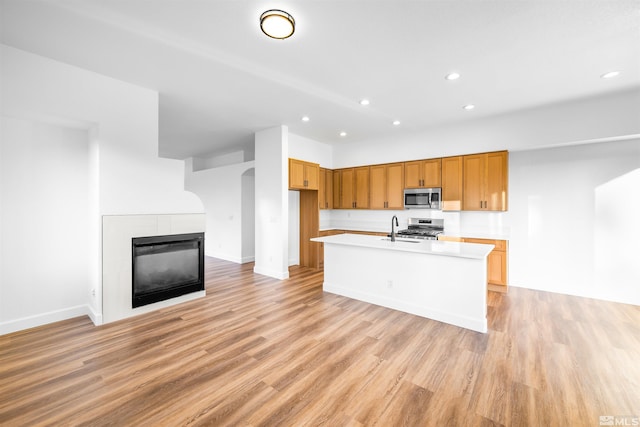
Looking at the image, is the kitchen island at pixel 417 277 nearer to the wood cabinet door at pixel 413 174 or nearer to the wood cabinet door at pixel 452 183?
the wood cabinet door at pixel 452 183

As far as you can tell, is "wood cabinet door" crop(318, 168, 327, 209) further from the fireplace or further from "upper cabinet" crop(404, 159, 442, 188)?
the fireplace

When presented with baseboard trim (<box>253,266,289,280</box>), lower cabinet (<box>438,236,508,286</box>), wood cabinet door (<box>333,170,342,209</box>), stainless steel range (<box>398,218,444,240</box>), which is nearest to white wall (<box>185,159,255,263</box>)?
baseboard trim (<box>253,266,289,280</box>)

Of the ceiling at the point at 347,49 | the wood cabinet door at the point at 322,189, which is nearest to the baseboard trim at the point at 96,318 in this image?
the ceiling at the point at 347,49

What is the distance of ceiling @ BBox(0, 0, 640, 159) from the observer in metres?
2.17

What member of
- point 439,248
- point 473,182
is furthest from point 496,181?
point 439,248

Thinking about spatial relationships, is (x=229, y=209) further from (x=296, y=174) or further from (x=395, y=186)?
(x=395, y=186)

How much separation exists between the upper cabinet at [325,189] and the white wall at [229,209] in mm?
1741

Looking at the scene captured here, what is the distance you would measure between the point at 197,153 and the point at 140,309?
550 centimetres

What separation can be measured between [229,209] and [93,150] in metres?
3.96

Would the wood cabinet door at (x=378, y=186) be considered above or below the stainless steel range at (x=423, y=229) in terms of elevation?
above

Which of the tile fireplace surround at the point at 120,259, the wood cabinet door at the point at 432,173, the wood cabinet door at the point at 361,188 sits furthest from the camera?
the wood cabinet door at the point at 361,188

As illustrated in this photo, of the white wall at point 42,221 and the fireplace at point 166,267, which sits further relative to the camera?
the fireplace at point 166,267

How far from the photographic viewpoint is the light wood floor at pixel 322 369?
1.83 m

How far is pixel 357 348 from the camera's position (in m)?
2.66
